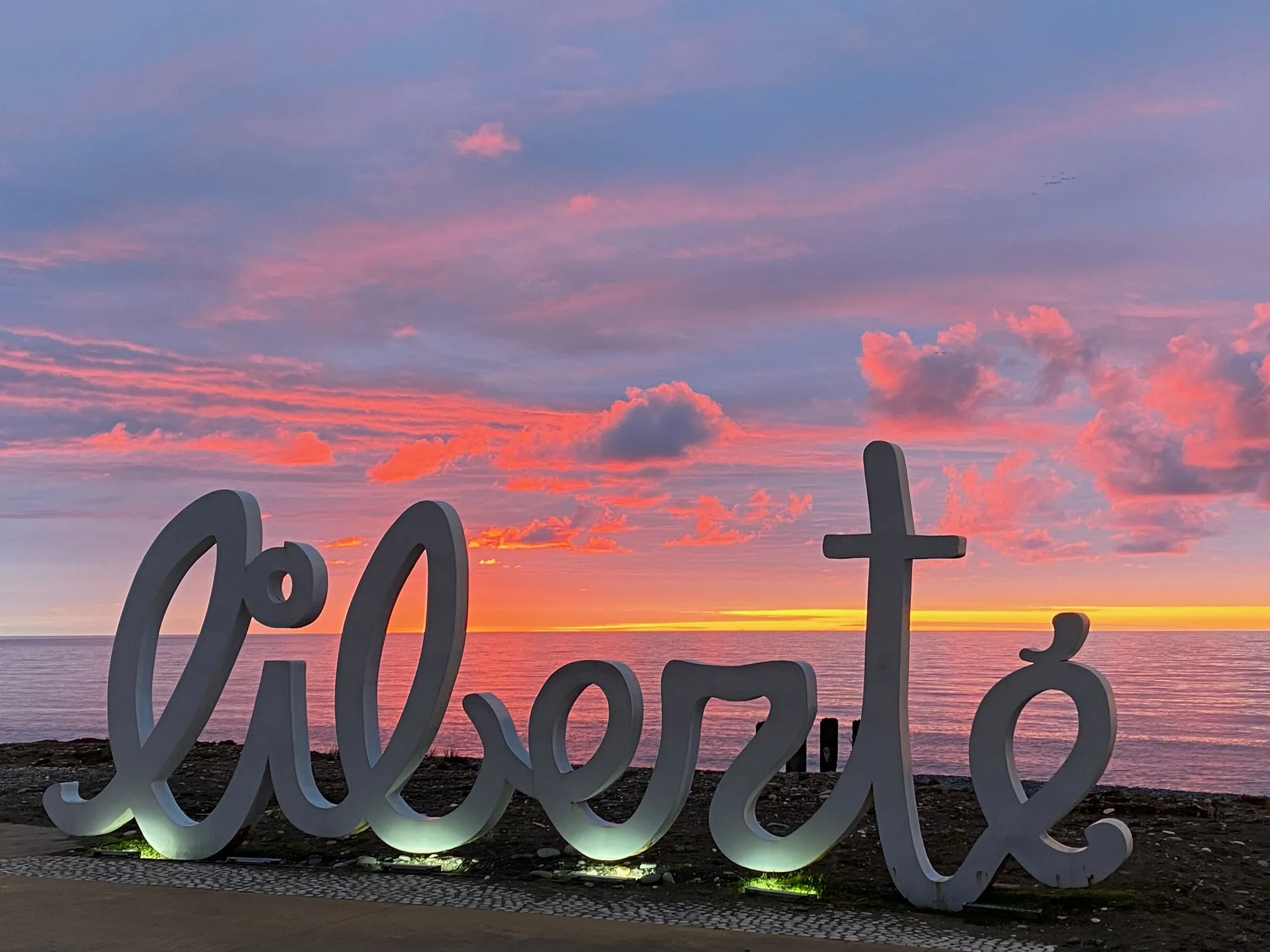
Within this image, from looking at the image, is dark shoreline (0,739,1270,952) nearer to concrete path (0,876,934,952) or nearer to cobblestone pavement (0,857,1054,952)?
cobblestone pavement (0,857,1054,952)

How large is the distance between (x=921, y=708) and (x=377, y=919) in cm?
4069

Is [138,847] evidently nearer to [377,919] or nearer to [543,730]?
[377,919]

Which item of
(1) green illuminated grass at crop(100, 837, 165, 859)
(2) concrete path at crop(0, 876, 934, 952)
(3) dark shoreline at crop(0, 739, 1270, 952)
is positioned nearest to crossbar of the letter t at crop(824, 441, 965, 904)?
(3) dark shoreline at crop(0, 739, 1270, 952)

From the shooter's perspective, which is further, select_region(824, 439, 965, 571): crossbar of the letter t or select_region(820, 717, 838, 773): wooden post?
select_region(820, 717, 838, 773): wooden post

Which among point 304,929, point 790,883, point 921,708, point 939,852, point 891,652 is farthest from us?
point 921,708

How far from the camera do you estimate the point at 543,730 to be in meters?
10.5

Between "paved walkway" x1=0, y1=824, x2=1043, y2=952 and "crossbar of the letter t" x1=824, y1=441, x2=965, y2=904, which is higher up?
"crossbar of the letter t" x1=824, y1=441, x2=965, y2=904

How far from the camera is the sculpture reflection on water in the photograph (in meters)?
9.04

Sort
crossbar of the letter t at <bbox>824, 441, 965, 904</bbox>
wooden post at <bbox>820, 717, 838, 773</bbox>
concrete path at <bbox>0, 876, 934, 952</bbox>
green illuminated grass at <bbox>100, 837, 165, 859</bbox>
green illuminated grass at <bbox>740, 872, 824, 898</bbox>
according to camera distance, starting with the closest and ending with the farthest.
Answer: concrete path at <bbox>0, 876, 934, 952</bbox> < crossbar of the letter t at <bbox>824, 441, 965, 904</bbox> < green illuminated grass at <bbox>740, 872, 824, 898</bbox> < green illuminated grass at <bbox>100, 837, 165, 859</bbox> < wooden post at <bbox>820, 717, 838, 773</bbox>

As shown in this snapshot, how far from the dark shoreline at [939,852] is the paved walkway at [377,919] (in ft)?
1.88

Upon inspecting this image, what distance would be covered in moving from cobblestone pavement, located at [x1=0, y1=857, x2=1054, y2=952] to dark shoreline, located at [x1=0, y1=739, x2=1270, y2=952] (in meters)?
0.35

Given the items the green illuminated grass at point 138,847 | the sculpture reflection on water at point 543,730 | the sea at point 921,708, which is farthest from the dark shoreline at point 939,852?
the sea at point 921,708

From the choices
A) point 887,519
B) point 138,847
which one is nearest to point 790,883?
point 887,519

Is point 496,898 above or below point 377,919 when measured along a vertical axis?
below
